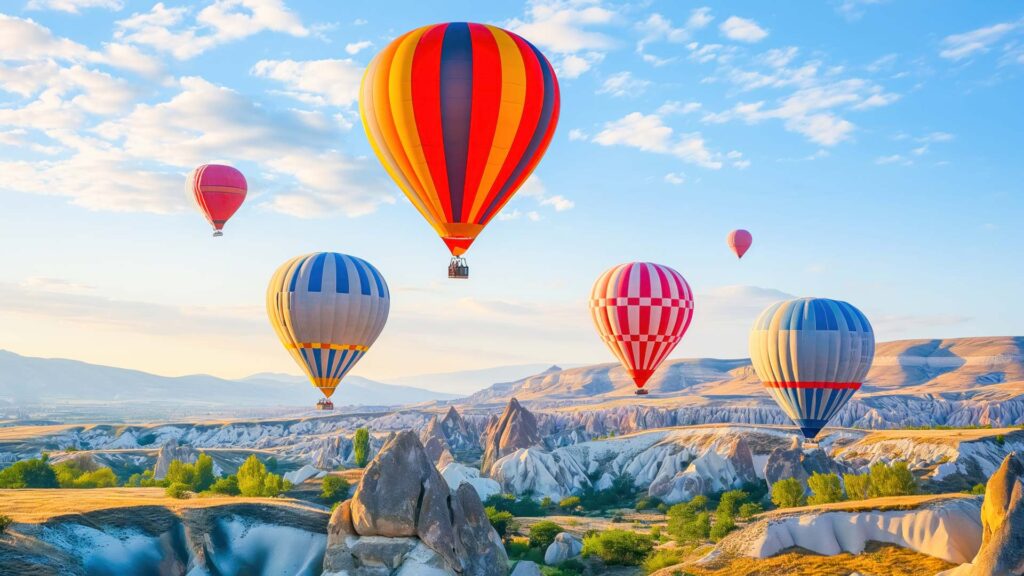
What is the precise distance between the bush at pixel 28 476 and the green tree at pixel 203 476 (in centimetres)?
1302

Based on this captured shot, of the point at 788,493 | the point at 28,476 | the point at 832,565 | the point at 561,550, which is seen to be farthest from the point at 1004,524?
the point at 28,476

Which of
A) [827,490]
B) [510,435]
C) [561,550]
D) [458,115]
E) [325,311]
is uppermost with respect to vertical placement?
[458,115]

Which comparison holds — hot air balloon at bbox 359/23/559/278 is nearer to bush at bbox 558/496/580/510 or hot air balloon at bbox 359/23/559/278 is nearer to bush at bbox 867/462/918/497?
bush at bbox 867/462/918/497

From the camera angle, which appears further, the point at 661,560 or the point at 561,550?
the point at 561,550

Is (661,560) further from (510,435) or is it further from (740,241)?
(510,435)

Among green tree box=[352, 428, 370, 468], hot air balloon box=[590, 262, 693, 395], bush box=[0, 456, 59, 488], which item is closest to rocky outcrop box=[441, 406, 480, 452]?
green tree box=[352, 428, 370, 468]

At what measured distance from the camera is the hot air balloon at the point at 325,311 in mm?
60062

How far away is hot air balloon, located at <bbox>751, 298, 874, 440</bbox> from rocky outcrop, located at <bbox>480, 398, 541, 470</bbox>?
6108cm

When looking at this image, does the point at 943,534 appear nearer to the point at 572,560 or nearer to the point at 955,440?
the point at 572,560

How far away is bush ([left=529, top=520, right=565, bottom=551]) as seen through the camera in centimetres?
6391

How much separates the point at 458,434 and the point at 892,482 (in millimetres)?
112268

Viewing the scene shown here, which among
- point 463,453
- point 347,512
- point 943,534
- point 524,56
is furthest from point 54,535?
point 463,453

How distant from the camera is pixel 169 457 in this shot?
369 ft

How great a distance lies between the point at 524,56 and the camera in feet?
147
